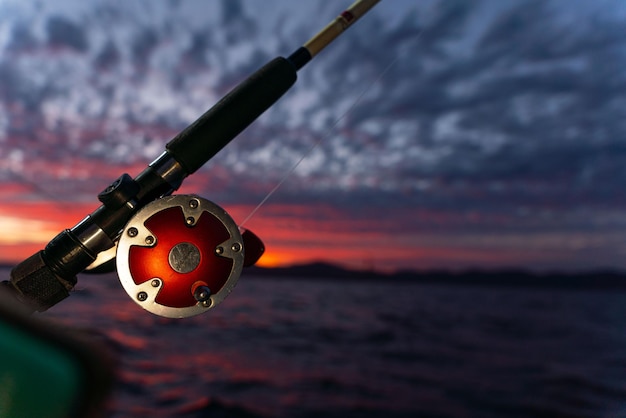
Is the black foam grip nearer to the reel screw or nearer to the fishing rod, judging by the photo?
the fishing rod

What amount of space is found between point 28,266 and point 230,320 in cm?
2376

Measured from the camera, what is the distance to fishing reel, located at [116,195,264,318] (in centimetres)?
176

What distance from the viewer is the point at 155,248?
177cm

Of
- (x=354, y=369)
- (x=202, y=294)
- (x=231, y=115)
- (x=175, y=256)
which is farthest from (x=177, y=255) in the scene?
(x=354, y=369)

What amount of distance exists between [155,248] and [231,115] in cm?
69

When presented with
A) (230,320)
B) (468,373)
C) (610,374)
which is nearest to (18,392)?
(468,373)

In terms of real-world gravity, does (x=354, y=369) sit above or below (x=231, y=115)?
above

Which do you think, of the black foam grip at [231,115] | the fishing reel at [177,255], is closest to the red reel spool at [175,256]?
the fishing reel at [177,255]

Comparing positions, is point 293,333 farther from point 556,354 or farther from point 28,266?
point 28,266

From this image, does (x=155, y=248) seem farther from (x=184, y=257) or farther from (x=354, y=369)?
(x=354, y=369)

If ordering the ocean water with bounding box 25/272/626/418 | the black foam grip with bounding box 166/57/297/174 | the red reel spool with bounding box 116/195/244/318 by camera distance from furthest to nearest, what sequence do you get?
1. the ocean water with bounding box 25/272/626/418
2. the black foam grip with bounding box 166/57/297/174
3. the red reel spool with bounding box 116/195/244/318

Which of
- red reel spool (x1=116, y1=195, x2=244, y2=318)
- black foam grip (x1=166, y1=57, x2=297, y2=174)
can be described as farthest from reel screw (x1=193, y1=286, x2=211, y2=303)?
black foam grip (x1=166, y1=57, x2=297, y2=174)

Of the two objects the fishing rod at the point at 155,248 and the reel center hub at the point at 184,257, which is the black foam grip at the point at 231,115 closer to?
the fishing rod at the point at 155,248

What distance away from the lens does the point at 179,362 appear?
1437cm
